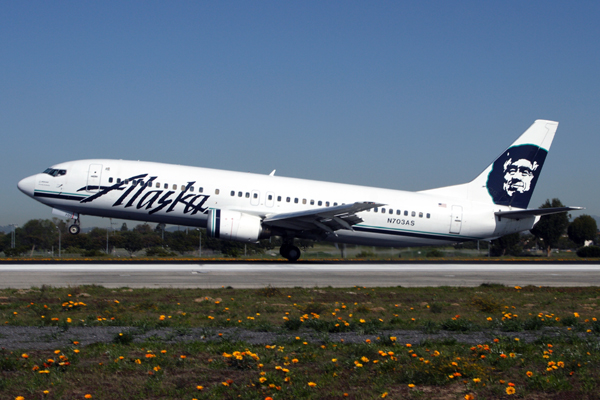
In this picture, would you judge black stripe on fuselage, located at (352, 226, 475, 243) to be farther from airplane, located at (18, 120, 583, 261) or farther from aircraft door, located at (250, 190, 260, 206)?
aircraft door, located at (250, 190, 260, 206)

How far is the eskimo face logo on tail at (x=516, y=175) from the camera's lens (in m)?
27.9

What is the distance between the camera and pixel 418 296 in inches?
524

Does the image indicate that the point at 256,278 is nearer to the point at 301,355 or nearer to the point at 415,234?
the point at 301,355

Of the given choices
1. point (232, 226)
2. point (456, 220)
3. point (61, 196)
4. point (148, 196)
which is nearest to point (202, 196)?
point (232, 226)

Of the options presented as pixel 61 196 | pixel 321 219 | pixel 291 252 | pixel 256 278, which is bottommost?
pixel 256 278

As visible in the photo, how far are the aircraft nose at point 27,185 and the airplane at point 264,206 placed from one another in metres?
0.04

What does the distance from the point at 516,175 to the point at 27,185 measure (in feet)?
78.1

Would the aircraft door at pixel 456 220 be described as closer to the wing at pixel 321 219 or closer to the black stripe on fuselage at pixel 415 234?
the black stripe on fuselage at pixel 415 234

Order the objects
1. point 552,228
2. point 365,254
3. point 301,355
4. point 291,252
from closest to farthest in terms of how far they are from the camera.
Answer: point 301,355 → point 291,252 → point 365,254 → point 552,228

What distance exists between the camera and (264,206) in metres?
24.3

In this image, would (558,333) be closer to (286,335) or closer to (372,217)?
(286,335)

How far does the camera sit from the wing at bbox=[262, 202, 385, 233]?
22641 mm

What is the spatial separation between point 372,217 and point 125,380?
68.5 ft

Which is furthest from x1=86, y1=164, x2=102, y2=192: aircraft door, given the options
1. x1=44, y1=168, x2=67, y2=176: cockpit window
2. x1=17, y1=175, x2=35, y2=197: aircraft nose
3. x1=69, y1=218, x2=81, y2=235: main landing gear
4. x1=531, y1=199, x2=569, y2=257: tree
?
x1=531, y1=199, x2=569, y2=257: tree
